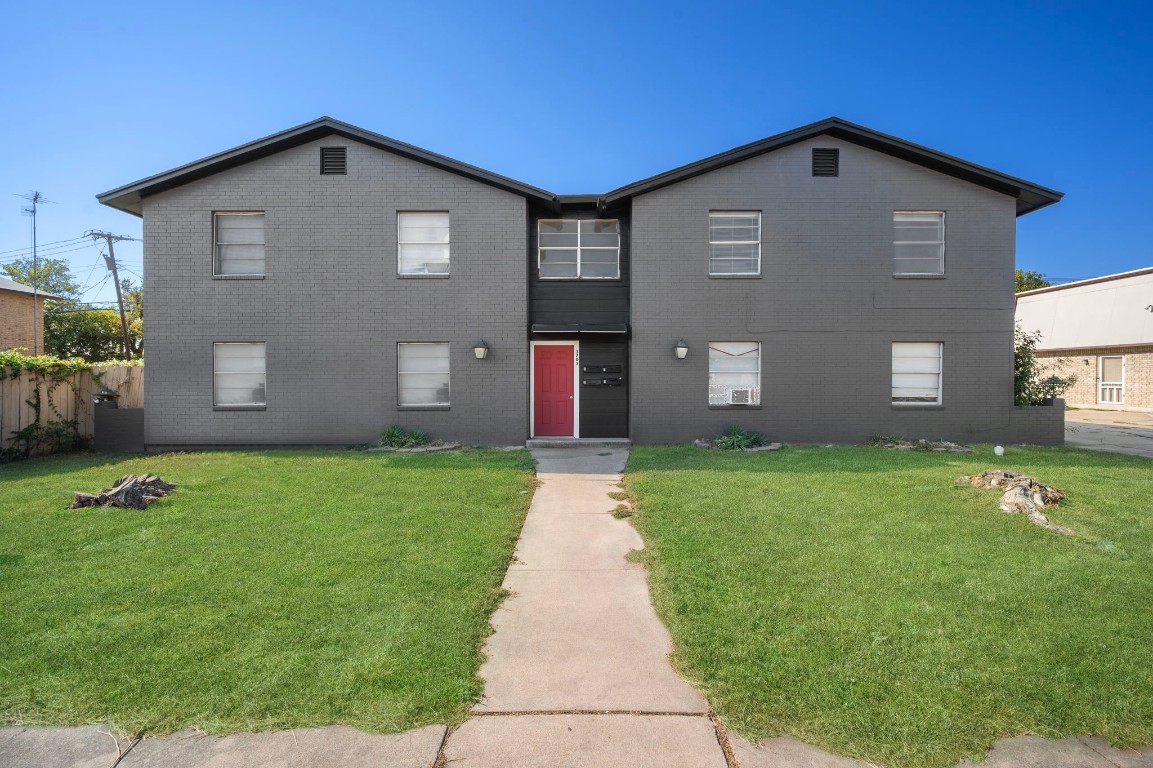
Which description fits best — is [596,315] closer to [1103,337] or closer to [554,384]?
[554,384]

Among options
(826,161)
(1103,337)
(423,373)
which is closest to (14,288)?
(423,373)

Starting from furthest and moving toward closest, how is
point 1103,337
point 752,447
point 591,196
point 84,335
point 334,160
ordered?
point 84,335, point 1103,337, point 591,196, point 334,160, point 752,447

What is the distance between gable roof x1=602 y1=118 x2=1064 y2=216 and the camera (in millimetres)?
11664

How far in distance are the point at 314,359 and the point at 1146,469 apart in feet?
48.8

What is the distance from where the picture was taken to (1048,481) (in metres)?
7.88

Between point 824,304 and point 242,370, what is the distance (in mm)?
12479

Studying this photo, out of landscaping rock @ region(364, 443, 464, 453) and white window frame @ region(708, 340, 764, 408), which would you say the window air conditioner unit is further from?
landscaping rock @ region(364, 443, 464, 453)

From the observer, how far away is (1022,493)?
6.54 metres

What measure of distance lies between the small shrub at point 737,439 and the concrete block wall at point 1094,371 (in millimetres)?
18249

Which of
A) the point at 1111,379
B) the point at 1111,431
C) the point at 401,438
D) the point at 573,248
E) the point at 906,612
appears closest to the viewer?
the point at 906,612

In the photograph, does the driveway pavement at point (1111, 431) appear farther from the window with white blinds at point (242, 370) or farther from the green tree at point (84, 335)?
the green tree at point (84, 335)

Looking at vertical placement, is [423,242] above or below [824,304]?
above

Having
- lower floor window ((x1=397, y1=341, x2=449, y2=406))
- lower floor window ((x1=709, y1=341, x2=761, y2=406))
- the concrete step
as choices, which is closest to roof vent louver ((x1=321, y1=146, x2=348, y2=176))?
lower floor window ((x1=397, y1=341, x2=449, y2=406))

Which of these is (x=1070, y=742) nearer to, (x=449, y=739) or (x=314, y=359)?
(x=449, y=739)
